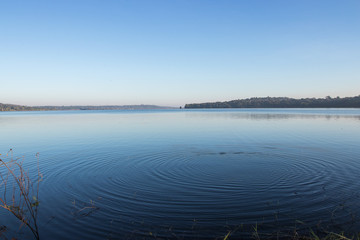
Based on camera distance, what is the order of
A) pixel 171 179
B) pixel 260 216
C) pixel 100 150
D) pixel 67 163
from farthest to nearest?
pixel 100 150 < pixel 67 163 < pixel 171 179 < pixel 260 216

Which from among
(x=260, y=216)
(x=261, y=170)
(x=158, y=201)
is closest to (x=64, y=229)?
(x=158, y=201)

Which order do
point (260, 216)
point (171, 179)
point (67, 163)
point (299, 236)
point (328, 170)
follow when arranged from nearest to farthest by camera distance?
point (299, 236), point (260, 216), point (171, 179), point (328, 170), point (67, 163)

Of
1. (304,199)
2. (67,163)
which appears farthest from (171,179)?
(67,163)

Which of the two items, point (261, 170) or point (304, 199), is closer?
point (304, 199)

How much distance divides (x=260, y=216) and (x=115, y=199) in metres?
5.51

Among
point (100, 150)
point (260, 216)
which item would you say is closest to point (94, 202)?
point (260, 216)

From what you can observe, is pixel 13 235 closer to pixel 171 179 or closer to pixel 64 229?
pixel 64 229

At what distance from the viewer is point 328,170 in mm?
12156

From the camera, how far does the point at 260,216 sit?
7.32 m

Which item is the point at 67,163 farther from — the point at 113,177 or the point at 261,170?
the point at 261,170

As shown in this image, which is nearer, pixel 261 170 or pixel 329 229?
pixel 329 229

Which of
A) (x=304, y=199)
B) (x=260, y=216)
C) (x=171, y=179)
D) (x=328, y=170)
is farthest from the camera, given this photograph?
(x=328, y=170)

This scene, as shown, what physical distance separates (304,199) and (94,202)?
321 inches

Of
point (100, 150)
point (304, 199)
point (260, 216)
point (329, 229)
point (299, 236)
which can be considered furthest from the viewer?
point (100, 150)
